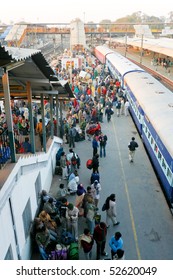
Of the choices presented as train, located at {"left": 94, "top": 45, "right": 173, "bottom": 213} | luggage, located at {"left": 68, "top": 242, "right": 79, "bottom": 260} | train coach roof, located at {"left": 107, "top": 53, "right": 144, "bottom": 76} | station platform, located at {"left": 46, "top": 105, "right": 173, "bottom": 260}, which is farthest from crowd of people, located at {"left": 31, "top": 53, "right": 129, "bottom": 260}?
train coach roof, located at {"left": 107, "top": 53, "right": 144, "bottom": 76}

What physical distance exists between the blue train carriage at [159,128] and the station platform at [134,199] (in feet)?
1.78

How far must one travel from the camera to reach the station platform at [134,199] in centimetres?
791

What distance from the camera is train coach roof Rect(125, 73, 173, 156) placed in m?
9.71

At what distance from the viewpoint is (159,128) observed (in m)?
10.2

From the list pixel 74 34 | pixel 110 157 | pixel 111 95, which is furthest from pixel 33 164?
pixel 74 34

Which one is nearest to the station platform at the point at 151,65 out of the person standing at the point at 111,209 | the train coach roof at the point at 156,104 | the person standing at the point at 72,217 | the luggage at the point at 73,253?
the train coach roof at the point at 156,104

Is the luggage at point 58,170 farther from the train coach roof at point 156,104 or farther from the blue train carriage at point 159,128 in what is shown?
the train coach roof at point 156,104

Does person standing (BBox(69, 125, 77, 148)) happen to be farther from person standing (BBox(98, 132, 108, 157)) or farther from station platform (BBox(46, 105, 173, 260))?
person standing (BBox(98, 132, 108, 157))

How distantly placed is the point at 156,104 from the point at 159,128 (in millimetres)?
2883

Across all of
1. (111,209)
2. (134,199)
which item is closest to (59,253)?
(111,209)

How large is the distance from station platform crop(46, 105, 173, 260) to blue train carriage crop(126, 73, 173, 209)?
544 millimetres

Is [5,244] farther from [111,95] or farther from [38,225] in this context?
[111,95]

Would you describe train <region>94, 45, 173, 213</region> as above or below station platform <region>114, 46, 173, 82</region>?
below

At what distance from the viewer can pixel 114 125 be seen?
707 inches
